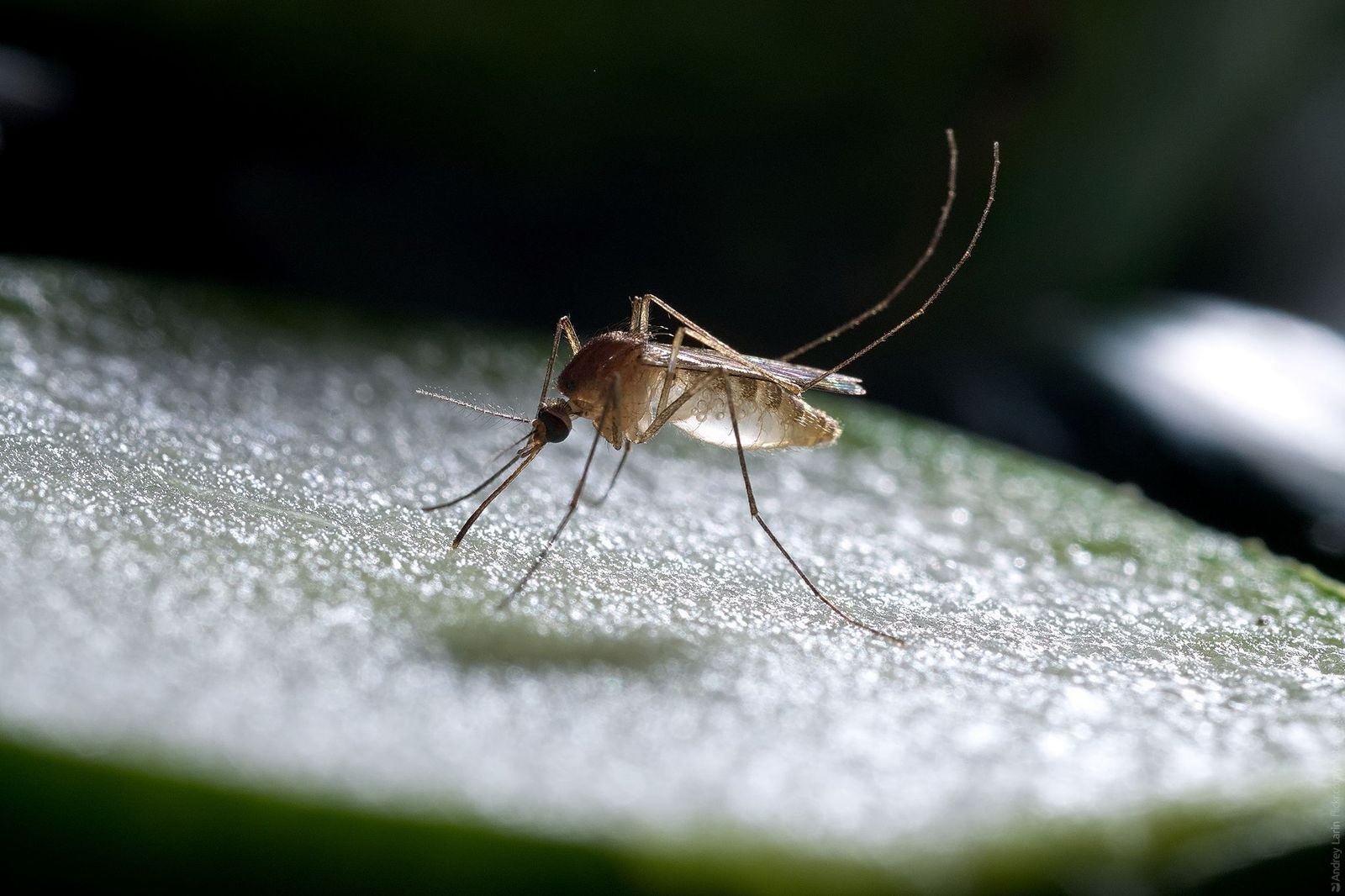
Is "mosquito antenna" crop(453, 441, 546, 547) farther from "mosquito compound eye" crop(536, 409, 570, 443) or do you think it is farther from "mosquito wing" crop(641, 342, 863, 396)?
"mosquito wing" crop(641, 342, 863, 396)

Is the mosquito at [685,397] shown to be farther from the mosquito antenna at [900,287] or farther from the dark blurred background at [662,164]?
the dark blurred background at [662,164]

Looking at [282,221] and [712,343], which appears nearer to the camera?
[712,343]

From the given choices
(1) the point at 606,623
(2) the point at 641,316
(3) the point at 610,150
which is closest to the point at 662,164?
(3) the point at 610,150

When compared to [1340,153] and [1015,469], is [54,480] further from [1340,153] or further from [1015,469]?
[1340,153]

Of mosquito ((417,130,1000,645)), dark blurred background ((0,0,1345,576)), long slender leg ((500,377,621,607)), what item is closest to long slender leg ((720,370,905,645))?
mosquito ((417,130,1000,645))

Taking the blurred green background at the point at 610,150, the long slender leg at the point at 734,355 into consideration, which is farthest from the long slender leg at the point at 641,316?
the blurred green background at the point at 610,150

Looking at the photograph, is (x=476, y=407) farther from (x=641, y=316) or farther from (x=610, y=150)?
(x=610, y=150)

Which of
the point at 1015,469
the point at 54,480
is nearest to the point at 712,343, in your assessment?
the point at 1015,469
